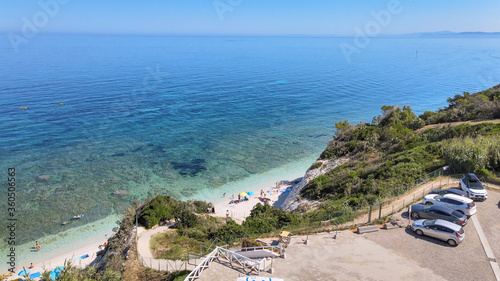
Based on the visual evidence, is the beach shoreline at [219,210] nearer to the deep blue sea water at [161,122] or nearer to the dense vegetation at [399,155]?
the deep blue sea water at [161,122]

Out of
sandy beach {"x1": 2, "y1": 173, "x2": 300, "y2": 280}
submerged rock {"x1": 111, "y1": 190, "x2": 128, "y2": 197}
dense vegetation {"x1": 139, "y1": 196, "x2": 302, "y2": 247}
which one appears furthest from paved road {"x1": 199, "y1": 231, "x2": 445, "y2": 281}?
submerged rock {"x1": 111, "y1": 190, "x2": 128, "y2": 197}

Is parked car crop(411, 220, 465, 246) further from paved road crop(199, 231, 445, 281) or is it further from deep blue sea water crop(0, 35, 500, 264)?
deep blue sea water crop(0, 35, 500, 264)

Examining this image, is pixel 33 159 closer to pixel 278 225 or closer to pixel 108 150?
pixel 108 150

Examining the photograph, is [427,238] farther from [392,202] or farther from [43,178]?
[43,178]

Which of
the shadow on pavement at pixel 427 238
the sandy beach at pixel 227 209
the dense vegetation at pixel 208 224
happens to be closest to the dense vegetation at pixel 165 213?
the dense vegetation at pixel 208 224

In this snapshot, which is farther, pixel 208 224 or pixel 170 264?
pixel 208 224

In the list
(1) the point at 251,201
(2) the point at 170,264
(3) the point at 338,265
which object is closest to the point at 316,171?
(1) the point at 251,201
